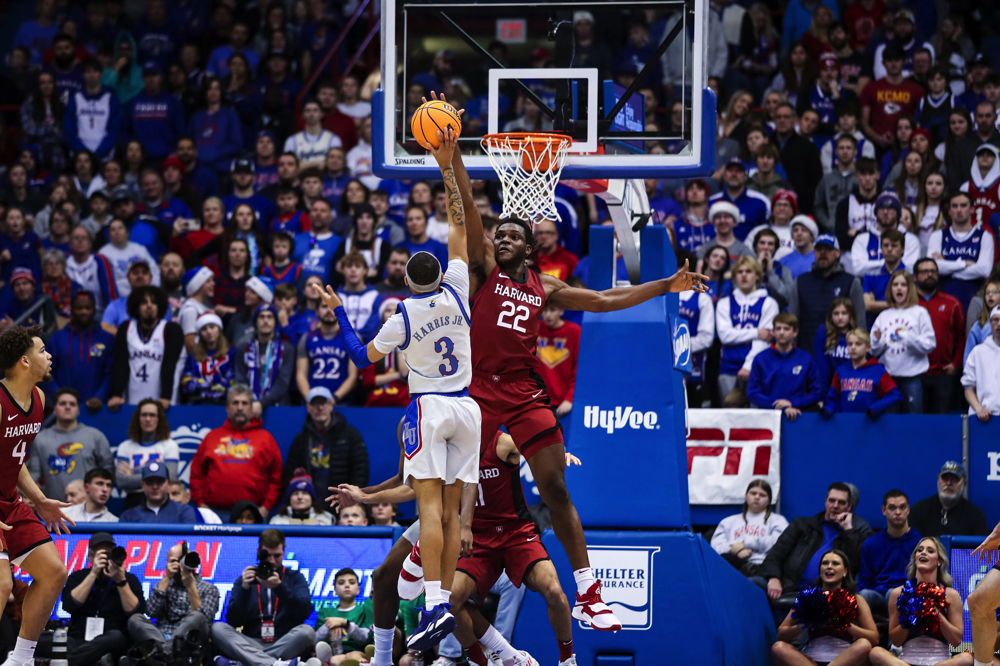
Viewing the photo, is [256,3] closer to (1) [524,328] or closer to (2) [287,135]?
(2) [287,135]

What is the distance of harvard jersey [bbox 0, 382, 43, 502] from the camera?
8.76 metres

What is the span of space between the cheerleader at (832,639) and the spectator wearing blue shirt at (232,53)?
12151 millimetres

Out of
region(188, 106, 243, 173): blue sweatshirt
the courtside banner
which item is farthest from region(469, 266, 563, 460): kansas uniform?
region(188, 106, 243, 173): blue sweatshirt

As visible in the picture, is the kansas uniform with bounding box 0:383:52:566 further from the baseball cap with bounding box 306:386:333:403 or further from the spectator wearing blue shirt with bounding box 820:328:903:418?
the spectator wearing blue shirt with bounding box 820:328:903:418

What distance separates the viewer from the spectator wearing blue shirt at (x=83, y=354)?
48.1ft

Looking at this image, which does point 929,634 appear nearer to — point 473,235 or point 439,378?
point 439,378

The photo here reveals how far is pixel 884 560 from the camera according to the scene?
11.5m

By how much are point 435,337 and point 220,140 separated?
10.7 metres

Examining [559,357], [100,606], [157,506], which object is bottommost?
[100,606]

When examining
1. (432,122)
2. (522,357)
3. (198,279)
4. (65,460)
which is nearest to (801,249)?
(522,357)

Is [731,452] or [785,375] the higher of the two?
[785,375]

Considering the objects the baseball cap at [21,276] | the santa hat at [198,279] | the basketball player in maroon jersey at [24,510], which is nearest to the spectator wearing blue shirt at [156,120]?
the baseball cap at [21,276]

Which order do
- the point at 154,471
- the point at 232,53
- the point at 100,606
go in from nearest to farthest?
the point at 100,606, the point at 154,471, the point at 232,53

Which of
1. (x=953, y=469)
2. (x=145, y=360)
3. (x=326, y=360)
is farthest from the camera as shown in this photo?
(x=145, y=360)
